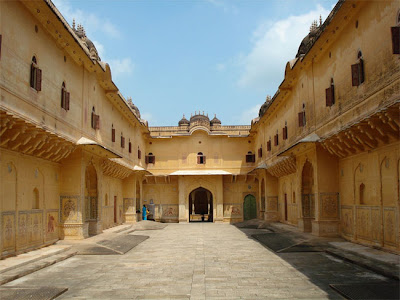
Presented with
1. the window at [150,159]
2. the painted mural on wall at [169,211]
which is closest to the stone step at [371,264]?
the painted mural on wall at [169,211]

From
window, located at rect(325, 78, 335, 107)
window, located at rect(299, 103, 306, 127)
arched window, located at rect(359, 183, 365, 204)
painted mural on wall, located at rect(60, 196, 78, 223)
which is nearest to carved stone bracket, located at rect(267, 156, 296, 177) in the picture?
window, located at rect(299, 103, 306, 127)

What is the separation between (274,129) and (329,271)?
48.2 feet

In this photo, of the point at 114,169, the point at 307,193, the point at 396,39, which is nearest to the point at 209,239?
the point at 307,193

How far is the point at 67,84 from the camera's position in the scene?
1448cm

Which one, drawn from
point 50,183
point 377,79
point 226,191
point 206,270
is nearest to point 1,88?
point 50,183

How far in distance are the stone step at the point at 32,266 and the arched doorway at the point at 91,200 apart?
15.0 ft

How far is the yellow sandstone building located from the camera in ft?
33.7

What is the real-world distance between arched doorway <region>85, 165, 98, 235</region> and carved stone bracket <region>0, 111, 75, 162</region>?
3169 mm

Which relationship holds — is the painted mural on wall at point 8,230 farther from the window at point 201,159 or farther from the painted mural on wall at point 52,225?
the window at point 201,159

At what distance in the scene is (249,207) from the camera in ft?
99.2

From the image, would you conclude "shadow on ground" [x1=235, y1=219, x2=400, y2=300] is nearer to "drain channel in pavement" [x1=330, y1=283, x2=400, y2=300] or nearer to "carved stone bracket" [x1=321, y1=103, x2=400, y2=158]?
"drain channel in pavement" [x1=330, y1=283, x2=400, y2=300]

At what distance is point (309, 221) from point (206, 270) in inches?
317

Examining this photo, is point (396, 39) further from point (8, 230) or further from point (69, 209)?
point (69, 209)

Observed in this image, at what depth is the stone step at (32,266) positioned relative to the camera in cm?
861
